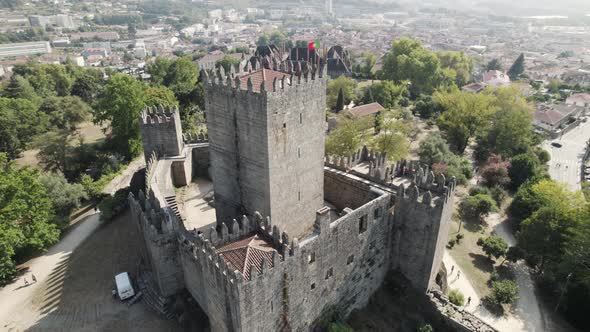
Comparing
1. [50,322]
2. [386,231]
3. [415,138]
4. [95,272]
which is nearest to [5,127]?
[95,272]

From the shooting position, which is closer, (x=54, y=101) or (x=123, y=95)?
(x=123, y=95)

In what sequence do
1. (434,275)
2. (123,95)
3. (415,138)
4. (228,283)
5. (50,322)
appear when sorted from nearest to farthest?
(228,283) → (50,322) → (434,275) → (123,95) → (415,138)

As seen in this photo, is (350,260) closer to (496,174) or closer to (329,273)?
(329,273)

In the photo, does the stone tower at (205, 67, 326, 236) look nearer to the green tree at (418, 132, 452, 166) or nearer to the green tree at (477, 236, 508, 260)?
the green tree at (477, 236, 508, 260)

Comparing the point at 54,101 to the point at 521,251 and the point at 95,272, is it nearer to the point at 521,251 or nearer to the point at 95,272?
the point at 95,272

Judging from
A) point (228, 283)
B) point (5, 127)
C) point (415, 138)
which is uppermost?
point (228, 283)

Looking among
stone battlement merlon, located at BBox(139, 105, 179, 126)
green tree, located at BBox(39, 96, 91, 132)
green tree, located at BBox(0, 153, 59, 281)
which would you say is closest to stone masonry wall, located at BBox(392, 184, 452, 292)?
stone battlement merlon, located at BBox(139, 105, 179, 126)

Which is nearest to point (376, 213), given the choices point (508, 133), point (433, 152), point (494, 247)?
point (494, 247)
